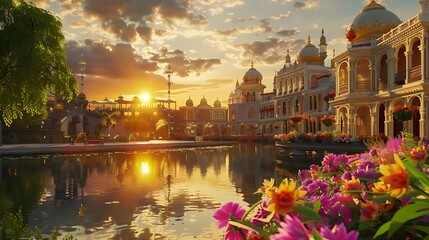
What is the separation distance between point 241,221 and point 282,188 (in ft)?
1.26

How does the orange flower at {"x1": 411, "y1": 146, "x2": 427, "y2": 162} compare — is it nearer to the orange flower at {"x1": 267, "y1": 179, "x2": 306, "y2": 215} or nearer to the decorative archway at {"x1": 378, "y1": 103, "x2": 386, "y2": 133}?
the orange flower at {"x1": 267, "y1": 179, "x2": 306, "y2": 215}

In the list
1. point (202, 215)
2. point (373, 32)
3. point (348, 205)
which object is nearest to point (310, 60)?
point (373, 32)

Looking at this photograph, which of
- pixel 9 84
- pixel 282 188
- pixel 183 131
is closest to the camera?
pixel 282 188

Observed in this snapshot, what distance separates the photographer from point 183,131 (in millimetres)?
114250

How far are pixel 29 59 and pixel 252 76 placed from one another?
88.9m

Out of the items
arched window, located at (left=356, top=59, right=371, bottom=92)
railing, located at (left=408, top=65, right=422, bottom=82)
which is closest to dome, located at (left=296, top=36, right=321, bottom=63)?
arched window, located at (left=356, top=59, right=371, bottom=92)

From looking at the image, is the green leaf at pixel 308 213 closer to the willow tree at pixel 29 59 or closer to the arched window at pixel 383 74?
the willow tree at pixel 29 59

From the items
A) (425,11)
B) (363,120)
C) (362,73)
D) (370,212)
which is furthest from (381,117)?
(370,212)

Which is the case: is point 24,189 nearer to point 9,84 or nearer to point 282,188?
point 9,84

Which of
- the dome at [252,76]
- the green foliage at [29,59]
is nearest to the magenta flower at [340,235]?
the green foliage at [29,59]

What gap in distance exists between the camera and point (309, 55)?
6881 cm

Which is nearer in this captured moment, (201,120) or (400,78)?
(400,78)

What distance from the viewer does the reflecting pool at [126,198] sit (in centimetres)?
968

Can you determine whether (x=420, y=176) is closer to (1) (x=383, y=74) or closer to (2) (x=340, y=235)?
(2) (x=340, y=235)
